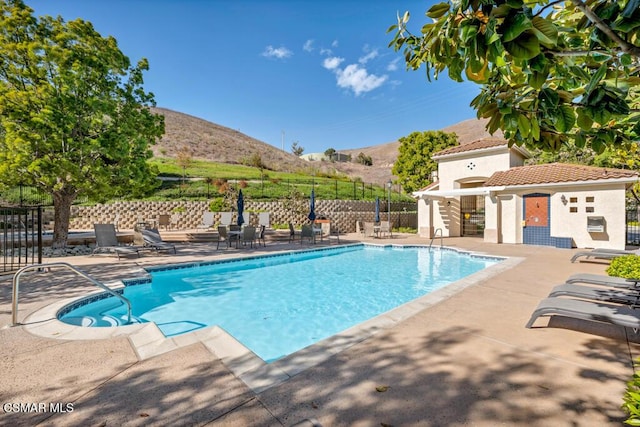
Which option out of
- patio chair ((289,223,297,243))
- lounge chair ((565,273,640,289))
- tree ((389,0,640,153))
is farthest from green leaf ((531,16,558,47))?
patio chair ((289,223,297,243))

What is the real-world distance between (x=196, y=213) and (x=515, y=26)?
2193 cm

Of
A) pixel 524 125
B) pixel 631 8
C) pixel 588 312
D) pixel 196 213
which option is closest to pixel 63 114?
pixel 196 213

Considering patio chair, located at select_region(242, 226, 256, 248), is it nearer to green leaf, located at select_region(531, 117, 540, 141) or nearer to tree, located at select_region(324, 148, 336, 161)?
green leaf, located at select_region(531, 117, 540, 141)

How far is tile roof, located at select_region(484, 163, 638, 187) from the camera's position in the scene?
12805mm

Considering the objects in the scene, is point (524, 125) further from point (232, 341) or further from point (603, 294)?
point (603, 294)

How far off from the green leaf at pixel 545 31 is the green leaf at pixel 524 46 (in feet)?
0.09

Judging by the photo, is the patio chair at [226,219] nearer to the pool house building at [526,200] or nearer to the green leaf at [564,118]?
the pool house building at [526,200]

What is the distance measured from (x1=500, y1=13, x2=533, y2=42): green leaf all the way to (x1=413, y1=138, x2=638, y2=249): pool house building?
1582 cm

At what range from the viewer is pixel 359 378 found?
2.95 meters

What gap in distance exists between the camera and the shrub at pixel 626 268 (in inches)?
240

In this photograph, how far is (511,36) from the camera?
1.28 meters

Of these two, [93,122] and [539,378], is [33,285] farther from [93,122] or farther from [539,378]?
[539,378]

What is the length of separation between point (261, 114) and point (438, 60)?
40581mm

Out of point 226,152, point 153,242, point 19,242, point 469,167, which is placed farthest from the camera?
point 226,152
